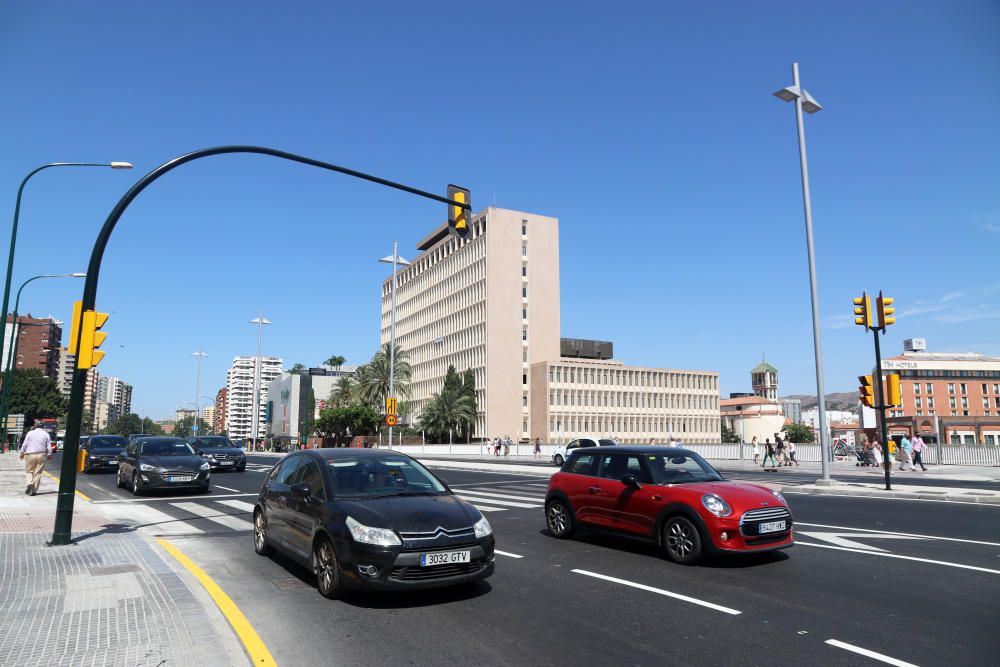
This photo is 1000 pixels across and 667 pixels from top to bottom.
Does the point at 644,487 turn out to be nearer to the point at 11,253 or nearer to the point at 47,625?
the point at 47,625

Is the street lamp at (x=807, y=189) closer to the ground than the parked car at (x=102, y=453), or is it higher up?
higher up

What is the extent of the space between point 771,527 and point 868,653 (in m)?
3.25

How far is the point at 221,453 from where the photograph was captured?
27.8 m

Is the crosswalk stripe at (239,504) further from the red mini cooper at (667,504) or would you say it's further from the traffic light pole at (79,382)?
the red mini cooper at (667,504)

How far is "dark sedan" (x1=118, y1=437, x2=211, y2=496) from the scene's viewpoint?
16.9 meters

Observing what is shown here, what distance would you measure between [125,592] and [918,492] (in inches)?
741

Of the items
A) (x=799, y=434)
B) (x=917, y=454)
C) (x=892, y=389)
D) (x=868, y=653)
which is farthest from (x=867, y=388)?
(x=799, y=434)

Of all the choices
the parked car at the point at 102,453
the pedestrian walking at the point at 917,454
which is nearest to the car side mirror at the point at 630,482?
the parked car at the point at 102,453

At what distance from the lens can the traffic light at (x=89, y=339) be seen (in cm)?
949

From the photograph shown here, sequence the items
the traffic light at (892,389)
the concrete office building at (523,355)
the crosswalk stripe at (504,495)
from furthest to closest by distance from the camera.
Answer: the concrete office building at (523,355) < the traffic light at (892,389) < the crosswalk stripe at (504,495)

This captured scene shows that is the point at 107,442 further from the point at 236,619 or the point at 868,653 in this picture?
the point at 868,653

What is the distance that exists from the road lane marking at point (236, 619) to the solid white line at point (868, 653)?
4.41 meters

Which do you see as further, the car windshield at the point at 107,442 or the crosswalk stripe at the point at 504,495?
the car windshield at the point at 107,442

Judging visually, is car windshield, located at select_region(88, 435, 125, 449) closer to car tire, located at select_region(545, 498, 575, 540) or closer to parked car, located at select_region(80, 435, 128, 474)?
parked car, located at select_region(80, 435, 128, 474)
